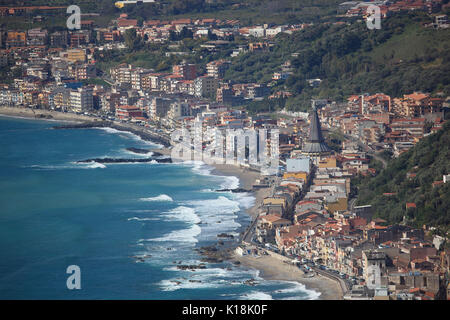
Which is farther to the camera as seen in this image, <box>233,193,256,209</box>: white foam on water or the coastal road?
<box>233,193,256,209</box>: white foam on water

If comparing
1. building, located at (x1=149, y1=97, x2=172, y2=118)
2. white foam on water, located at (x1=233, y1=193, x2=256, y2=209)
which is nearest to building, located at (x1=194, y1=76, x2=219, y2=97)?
building, located at (x1=149, y1=97, x2=172, y2=118)

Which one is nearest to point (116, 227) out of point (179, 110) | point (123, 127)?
point (179, 110)

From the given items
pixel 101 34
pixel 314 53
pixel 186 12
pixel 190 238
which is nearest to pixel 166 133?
pixel 314 53

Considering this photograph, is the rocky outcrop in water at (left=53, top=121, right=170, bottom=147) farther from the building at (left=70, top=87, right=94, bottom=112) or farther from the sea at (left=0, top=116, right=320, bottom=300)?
the building at (left=70, top=87, right=94, bottom=112)

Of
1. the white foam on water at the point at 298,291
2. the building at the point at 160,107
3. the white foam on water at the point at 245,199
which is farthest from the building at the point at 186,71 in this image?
the white foam on water at the point at 298,291

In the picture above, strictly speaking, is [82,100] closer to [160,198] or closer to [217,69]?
[217,69]

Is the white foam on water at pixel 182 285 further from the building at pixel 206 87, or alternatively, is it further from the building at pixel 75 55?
the building at pixel 75 55

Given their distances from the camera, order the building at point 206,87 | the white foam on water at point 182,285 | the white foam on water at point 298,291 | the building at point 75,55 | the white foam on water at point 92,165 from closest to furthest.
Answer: the white foam on water at point 298,291
the white foam on water at point 182,285
the white foam on water at point 92,165
the building at point 206,87
the building at point 75,55
